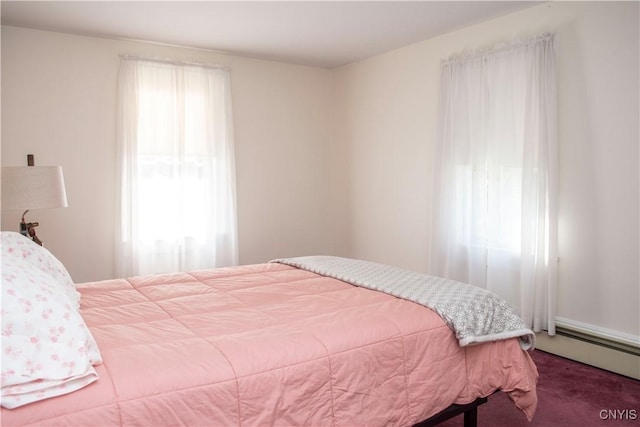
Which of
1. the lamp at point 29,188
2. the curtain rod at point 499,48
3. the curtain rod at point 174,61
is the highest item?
the curtain rod at point 174,61

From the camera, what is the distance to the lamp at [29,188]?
3.02 meters

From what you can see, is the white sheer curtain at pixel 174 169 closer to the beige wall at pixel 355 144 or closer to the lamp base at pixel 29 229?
the beige wall at pixel 355 144

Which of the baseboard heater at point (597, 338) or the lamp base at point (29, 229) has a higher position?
the lamp base at point (29, 229)

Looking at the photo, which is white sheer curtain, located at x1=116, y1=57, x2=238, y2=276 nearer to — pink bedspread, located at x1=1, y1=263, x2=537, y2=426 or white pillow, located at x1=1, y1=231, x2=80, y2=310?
pink bedspread, located at x1=1, y1=263, x2=537, y2=426

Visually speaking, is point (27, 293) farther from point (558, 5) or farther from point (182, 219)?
point (558, 5)

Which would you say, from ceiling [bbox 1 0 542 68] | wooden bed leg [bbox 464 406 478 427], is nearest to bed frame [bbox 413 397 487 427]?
wooden bed leg [bbox 464 406 478 427]

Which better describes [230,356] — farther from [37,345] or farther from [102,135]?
[102,135]

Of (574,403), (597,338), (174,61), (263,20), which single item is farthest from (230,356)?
(174,61)

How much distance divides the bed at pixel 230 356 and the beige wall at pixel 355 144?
1403 millimetres

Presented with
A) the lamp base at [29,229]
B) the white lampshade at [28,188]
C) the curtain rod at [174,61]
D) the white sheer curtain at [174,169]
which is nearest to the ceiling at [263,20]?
the curtain rod at [174,61]

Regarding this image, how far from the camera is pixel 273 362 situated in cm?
171

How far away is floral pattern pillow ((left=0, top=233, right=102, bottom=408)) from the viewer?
1.34 meters

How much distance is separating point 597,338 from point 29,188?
373 centimetres
